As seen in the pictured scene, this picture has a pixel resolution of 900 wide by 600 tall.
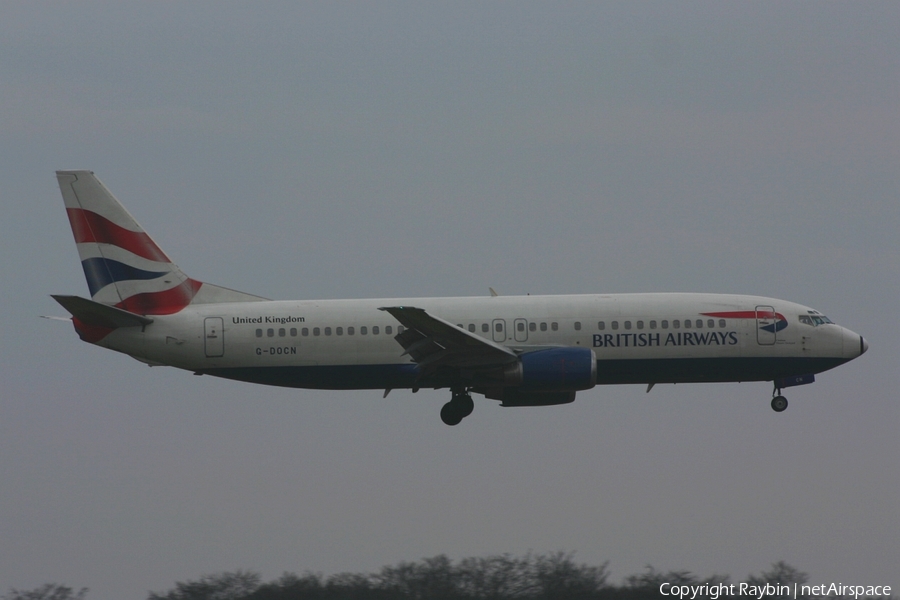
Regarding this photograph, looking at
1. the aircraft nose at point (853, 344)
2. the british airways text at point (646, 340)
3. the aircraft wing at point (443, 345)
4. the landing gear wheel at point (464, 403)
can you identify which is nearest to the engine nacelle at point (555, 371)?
the aircraft wing at point (443, 345)

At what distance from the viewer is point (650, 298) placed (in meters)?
48.1

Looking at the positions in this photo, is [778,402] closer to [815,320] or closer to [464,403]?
[815,320]

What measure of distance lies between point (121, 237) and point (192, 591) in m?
13.9

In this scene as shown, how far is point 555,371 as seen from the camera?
1796 inches

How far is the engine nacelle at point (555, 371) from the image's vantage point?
150 ft

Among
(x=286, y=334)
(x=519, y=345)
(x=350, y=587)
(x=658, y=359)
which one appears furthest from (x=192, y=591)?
(x=658, y=359)

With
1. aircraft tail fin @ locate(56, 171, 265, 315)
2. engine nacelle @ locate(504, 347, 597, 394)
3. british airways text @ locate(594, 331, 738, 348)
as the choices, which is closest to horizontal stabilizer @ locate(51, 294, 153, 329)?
aircraft tail fin @ locate(56, 171, 265, 315)

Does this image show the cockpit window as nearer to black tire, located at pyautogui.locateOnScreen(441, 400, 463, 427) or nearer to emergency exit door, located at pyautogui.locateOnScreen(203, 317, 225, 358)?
black tire, located at pyautogui.locateOnScreen(441, 400, 463, 427)

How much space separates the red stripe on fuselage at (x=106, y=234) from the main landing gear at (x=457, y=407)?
10782mm

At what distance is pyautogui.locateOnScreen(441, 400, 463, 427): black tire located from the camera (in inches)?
1893

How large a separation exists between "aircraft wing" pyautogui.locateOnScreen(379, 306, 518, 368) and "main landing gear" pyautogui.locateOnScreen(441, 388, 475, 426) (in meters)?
1.61

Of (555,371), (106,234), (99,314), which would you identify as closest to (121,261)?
(106,234)

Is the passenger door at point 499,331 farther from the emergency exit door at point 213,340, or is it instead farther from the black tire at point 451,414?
the emergency exit door at point 213,340

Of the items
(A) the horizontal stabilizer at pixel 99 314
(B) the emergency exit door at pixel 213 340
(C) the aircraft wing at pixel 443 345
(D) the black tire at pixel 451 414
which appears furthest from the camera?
(D) the black tire at pixel 451 414
